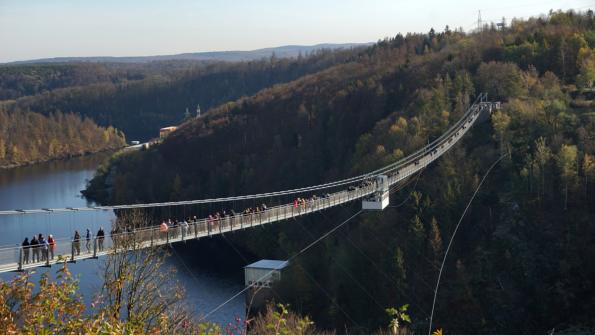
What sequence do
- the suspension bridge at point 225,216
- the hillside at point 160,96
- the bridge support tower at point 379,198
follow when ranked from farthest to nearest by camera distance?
the hillside at point 160,96
the bridge support tower at point 379,198
the suspension bridge at point 225,216

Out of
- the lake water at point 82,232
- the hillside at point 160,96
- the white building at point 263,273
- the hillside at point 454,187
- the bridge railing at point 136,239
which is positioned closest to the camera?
the bridge railing at point 136,239

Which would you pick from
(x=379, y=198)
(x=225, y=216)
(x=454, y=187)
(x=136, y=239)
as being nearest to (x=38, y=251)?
(x=136, y=239)

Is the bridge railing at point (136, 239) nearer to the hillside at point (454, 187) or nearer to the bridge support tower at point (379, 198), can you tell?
the bridge support tower at point (379, 198)

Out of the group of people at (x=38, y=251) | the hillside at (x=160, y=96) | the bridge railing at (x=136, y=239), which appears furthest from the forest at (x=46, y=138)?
the group of people at (x=38, y=251)

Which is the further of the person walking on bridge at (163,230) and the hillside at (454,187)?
the hillside at (454,187)

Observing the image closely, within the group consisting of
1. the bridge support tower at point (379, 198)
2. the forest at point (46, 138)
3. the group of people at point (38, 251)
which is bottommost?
the forest at point (46, 138)
